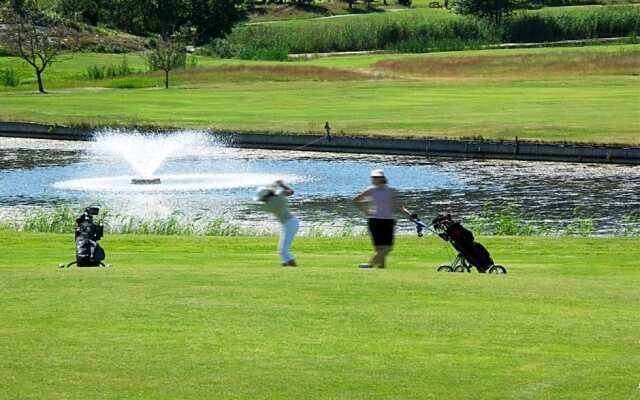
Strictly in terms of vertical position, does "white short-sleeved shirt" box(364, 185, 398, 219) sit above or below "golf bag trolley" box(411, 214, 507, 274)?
above

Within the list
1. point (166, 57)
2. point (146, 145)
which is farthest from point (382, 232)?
point (166, 57)

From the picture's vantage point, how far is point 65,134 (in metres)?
82.5

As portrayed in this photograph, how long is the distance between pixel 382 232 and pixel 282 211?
6.06ft

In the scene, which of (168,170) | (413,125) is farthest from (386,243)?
(413,125)

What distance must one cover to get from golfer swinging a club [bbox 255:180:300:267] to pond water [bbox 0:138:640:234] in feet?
56.7

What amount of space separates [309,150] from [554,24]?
104 metres

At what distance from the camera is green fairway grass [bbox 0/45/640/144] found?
256 feet

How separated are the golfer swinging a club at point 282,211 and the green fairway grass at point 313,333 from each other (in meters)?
0.75

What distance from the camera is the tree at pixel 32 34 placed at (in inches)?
4675

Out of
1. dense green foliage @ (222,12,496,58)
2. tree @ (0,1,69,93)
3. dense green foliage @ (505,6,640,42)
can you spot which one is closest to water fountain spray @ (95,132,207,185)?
tree @ (0,1,69,93)

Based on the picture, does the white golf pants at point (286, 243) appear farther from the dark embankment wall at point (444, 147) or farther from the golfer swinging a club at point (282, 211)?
the dark embankment wall at point (444, 147)

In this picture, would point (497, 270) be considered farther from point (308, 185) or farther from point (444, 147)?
point (444, 147)

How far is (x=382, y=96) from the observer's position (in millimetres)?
100750

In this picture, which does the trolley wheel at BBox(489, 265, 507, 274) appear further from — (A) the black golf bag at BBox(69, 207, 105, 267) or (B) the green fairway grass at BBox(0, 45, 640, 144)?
(B) the green fairway grass at BBox(0, 45, 640, 144)
